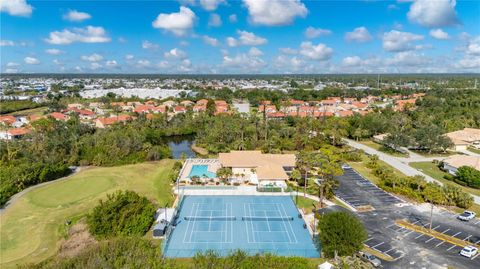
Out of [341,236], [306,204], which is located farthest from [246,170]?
[341,236]

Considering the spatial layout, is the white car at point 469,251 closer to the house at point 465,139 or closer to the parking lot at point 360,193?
the parking lot at point 360,193

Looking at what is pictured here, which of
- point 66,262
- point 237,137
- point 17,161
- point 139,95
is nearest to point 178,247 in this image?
point 66,262

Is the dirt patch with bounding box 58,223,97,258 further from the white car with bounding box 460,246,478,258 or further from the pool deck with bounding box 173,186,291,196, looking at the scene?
the white car with bounding box 460,246,478,258

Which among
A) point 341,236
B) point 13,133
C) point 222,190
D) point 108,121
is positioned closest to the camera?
point 341,236

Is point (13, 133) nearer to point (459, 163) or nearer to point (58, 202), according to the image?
point (58, 202)

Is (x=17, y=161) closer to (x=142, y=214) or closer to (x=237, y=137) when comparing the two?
(x=142, y=214)

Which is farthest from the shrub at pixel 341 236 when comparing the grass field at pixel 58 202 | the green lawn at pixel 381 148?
the green lawn at pixel 381 148
